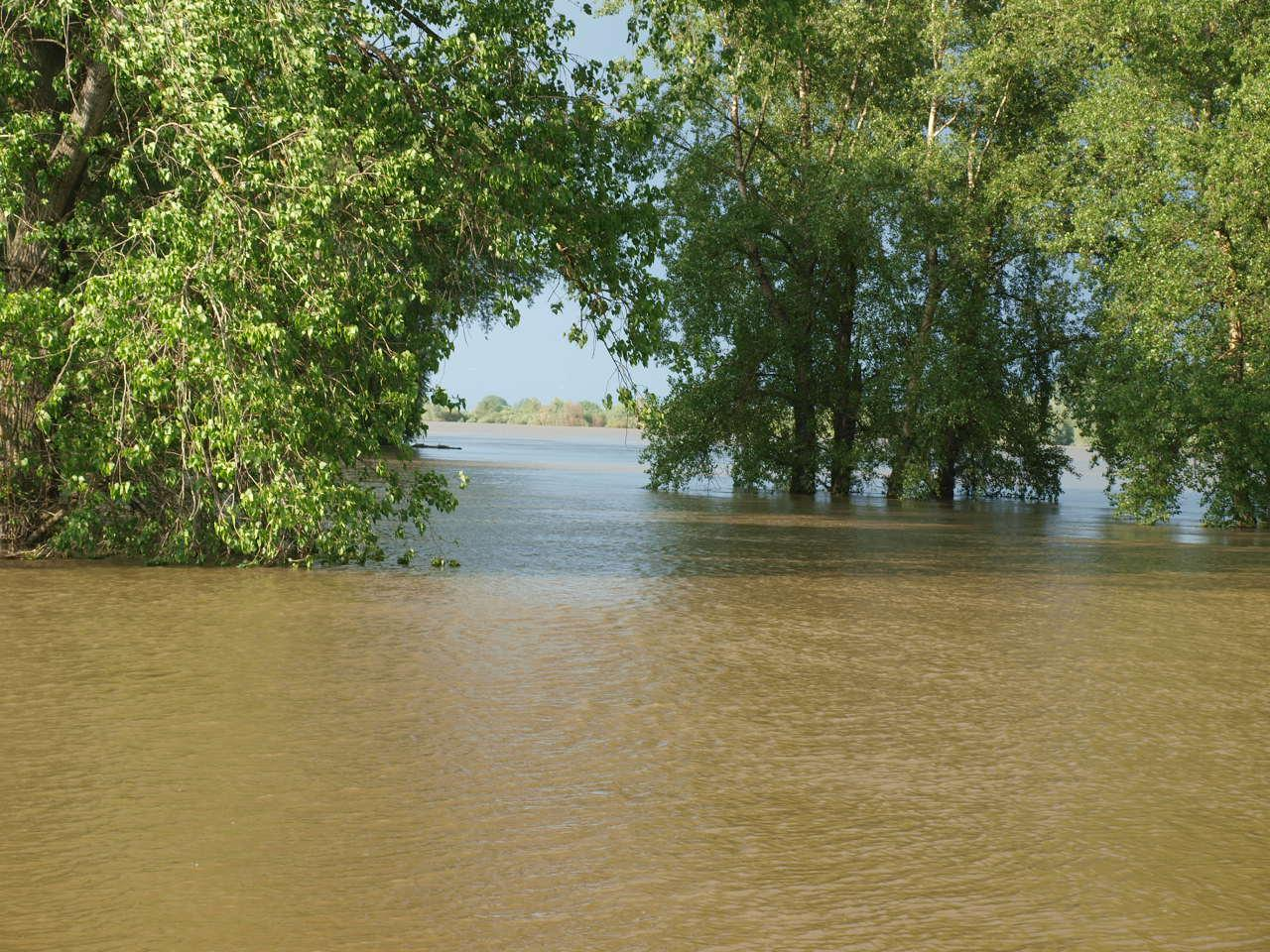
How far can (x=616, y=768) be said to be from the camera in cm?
593

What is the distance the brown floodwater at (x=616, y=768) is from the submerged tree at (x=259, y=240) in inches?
39.2

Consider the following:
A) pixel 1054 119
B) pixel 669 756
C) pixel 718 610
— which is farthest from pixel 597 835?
pixel 1054 119

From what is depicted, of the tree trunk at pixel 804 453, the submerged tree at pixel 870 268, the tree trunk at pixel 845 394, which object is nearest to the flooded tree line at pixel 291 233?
the submerged tree at pixel 870 268

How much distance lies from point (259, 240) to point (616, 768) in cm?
716

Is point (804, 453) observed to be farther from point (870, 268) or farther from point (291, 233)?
point (291, 233)

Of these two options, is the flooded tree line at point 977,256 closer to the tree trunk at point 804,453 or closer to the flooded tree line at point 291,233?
the tree trunk at point 804,453

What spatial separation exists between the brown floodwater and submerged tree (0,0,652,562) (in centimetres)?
100

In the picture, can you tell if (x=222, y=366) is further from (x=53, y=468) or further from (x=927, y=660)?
(x=927, y=660)

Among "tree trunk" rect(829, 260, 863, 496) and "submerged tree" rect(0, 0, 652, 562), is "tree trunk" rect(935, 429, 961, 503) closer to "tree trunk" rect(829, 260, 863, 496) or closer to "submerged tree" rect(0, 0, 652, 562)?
"tree trunk" rect(829, 260, 863, 496)

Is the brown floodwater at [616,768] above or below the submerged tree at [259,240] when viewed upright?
below

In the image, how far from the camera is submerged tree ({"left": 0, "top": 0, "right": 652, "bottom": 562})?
11.2 meters

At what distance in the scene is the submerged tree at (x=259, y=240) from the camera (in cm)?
1120

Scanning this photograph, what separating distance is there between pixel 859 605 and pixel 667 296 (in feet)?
15.0

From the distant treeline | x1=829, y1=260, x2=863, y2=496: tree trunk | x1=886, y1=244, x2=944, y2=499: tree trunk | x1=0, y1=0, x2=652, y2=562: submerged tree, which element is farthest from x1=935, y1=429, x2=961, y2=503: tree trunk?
the distant treeline
